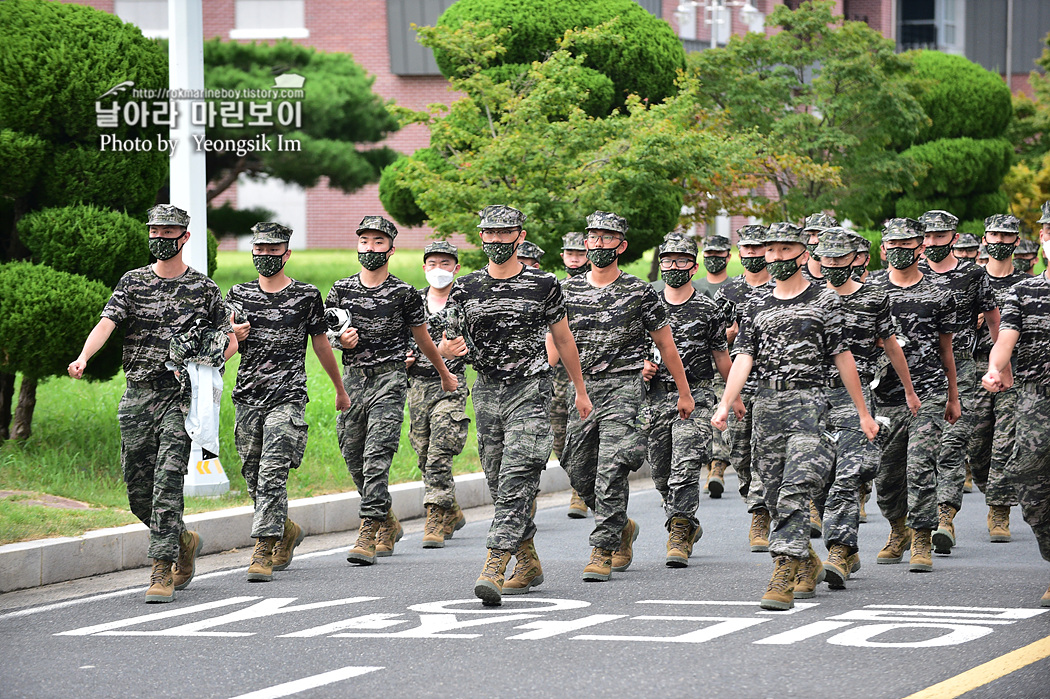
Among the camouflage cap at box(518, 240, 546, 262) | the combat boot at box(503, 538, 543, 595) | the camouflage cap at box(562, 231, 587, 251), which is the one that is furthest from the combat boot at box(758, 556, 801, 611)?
the camouflage cap at box(518, 240, 546, 262)

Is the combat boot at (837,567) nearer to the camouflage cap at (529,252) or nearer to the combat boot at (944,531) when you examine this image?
the combat boot at (944,531)

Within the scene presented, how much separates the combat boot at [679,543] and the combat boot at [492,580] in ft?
5.50

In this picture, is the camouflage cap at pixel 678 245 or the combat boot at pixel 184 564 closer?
the combat boot at pixel 184 564

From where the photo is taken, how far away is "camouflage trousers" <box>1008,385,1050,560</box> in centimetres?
820

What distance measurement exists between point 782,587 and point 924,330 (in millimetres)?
2791

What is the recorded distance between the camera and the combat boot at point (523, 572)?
28.2 ft

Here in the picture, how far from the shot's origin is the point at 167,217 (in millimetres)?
8758

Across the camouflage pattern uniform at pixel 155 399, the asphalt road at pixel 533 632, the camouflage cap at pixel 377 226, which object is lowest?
the asphalt road at pixel 533 632

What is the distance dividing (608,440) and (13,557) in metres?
3.77

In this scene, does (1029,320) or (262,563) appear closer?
(1029,320)

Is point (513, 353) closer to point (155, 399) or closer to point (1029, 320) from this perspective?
point (155, 399)

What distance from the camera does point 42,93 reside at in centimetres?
1248

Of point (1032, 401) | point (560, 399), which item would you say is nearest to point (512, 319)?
point (1032, 401)

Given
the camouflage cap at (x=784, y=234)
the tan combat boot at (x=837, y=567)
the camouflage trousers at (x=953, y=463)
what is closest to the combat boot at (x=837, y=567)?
the tan combat boot at (x=837, y=567)
